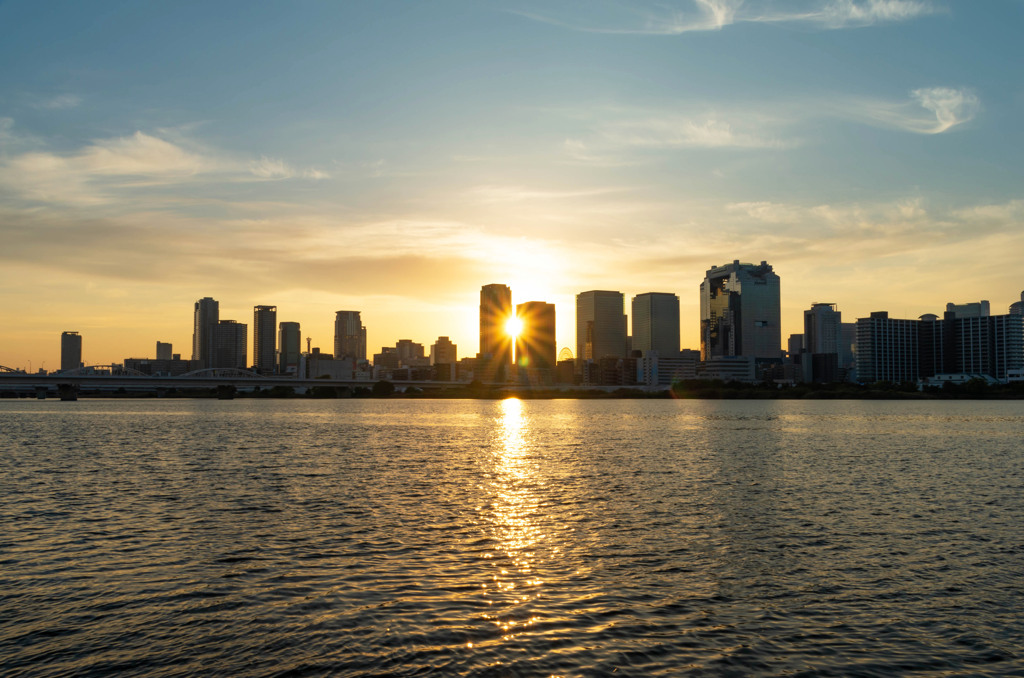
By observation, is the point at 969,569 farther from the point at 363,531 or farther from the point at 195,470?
the point at 195,470

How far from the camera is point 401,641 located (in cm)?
2038

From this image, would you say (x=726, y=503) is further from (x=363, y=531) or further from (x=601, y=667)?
(x=601, y=667)

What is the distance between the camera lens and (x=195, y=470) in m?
61.6

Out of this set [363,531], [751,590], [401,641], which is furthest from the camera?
[363,531]

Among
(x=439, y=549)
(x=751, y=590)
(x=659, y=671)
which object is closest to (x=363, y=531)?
(x=439, y=549)

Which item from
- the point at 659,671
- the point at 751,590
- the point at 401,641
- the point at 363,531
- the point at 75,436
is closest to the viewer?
the point at 659,671

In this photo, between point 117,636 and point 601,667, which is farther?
point 117,636

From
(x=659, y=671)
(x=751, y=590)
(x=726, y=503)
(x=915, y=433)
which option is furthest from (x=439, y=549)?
(x=915, y=433)

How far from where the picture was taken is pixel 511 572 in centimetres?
2777

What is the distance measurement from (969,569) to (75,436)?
107 m

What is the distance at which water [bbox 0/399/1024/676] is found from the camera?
19484mm

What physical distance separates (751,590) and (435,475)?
37.2 meters

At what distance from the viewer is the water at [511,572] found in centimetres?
1948

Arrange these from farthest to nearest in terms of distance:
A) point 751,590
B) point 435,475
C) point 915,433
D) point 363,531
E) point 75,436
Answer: point 915,433 → point 75,436 → point 435,475 → point 363,531 → point 751,590
